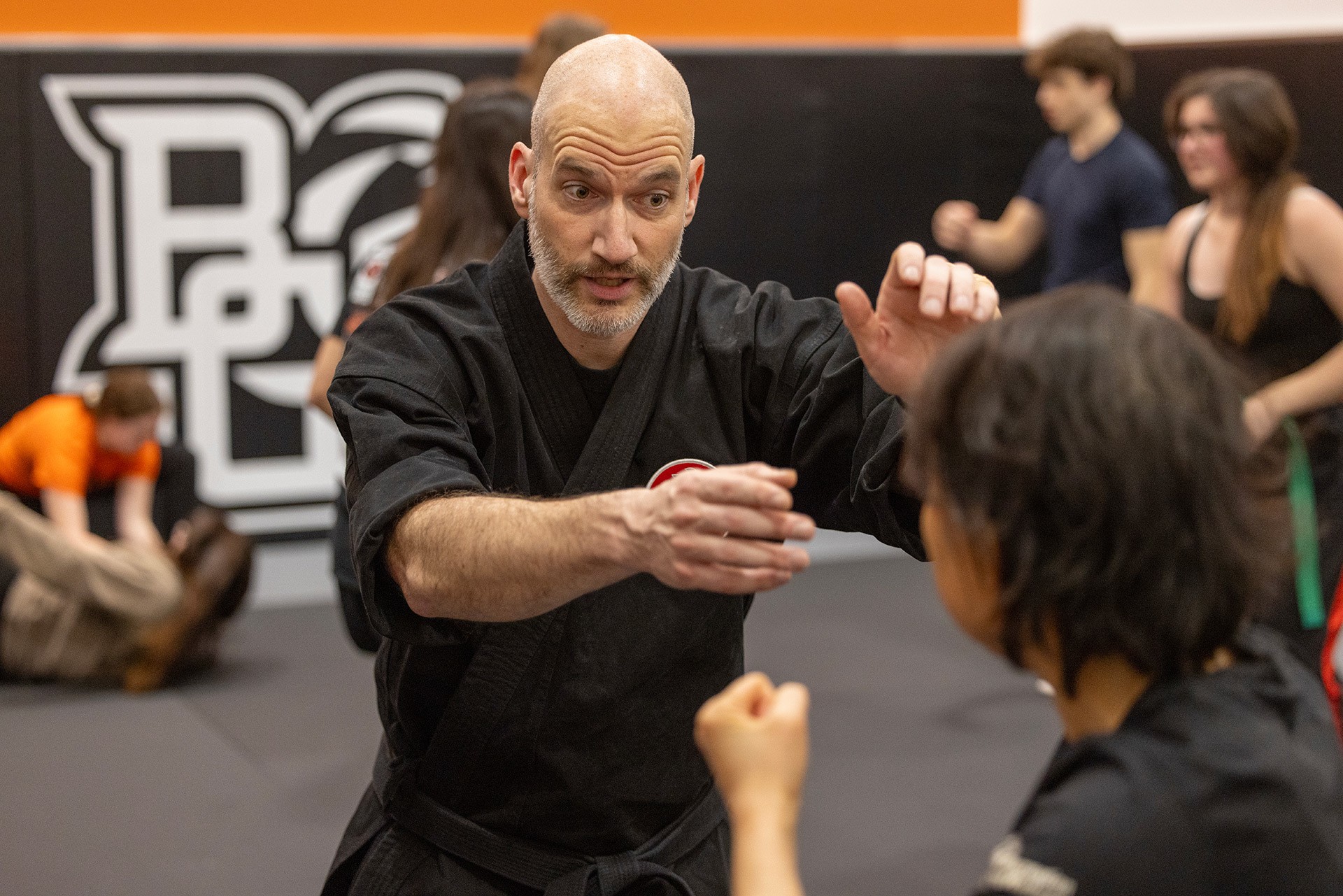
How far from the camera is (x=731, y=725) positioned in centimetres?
110

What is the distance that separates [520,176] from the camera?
1836 mm

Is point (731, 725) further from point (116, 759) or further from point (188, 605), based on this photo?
point (188, 605)

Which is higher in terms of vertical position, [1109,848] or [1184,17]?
[1184,17]

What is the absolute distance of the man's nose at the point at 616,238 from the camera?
1.64 m

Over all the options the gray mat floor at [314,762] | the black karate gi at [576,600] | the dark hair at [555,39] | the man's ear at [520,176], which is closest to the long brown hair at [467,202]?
the dark hair at [555,39]

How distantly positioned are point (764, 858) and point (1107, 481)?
1.14ft

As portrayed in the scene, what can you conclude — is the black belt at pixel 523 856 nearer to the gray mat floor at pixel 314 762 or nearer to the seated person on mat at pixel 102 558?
the gray mat floor at pixel 314 762

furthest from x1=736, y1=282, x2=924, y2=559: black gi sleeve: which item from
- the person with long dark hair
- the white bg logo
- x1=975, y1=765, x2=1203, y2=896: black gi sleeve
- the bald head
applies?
the white bg logo

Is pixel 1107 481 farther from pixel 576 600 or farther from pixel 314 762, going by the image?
pixel 314 762

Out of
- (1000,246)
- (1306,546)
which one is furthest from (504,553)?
(1000,246)

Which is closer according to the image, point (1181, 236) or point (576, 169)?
point (576, 169)

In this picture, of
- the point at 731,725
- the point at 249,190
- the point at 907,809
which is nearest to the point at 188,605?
the point at 249,190

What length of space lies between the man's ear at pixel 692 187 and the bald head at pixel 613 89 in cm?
6

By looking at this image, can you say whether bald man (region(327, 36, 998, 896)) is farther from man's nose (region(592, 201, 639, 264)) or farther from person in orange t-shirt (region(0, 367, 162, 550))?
person in orange t-shirt (region(0, 367, 162, 550))
